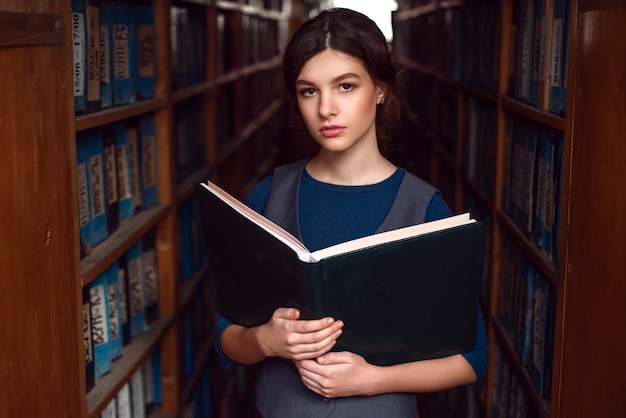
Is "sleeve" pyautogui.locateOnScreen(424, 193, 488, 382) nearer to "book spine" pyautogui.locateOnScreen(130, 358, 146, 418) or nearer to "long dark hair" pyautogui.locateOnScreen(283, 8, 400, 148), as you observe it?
"long dark hair" pyautogui.locateOnScreen(283, 8, 400, 148)

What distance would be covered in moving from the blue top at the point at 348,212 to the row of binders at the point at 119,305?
0.51m

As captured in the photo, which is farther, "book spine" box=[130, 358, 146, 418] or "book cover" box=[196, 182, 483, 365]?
"book spine" box=[130, 358, 146, 418]

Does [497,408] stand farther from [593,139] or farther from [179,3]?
[179,3]

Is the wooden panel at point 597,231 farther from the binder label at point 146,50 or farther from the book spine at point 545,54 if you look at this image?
the binder label at point 146,50

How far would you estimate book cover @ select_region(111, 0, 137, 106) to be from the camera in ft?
6.80

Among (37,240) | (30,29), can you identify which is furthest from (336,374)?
(30,29)

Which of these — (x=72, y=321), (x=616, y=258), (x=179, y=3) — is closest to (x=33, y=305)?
(x=72, y=321)

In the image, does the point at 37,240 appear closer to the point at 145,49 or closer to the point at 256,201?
the point at 256,201

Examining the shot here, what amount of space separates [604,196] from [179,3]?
6.66 feet

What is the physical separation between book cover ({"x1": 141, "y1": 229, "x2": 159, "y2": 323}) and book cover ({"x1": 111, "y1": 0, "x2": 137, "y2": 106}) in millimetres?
435

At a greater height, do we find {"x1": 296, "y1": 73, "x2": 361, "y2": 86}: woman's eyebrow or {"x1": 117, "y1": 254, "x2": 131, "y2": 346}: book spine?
{"x1": 296, "y1": 73, "x2": 361, "y2": 86}: woman's eyebrow

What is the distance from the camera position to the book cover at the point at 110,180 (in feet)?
6.63

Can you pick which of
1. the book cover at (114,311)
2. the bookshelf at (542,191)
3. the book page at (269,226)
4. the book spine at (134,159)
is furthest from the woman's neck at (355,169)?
the book spine at (134,159)

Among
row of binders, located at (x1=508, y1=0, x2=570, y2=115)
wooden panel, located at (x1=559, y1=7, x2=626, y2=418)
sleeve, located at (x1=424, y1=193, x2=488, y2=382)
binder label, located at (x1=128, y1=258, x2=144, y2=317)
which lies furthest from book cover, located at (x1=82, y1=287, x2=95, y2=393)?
row of binders, located at (x1=508, y1=0, x2=570, y2=115)
